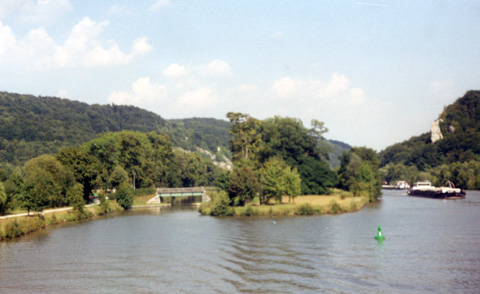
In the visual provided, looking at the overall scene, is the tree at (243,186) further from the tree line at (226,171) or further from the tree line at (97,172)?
the tree line at (97,172)

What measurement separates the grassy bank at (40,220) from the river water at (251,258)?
6.96 feet

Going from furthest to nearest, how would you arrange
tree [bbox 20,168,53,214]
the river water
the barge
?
1. the barge
2. tree [bbox 20,168,53,214]
3. the river water

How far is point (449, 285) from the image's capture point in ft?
119

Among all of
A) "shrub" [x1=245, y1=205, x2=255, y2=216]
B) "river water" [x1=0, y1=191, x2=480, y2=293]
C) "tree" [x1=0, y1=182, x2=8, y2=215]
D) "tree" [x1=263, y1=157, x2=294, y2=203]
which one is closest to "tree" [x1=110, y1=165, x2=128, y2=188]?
"tree" [x1=263, y1=157, x2=294, y2=203]

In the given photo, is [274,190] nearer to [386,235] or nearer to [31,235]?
[386,235]

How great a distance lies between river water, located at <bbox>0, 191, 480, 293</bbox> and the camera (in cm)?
3695

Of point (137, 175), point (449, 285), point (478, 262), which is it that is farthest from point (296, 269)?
point (137, 175)

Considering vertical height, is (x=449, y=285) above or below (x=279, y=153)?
below

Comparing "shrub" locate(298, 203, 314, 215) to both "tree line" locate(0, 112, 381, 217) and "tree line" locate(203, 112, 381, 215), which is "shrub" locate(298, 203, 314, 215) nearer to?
"tree line" locate(0, 112, 381, 217)

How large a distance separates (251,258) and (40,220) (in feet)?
135

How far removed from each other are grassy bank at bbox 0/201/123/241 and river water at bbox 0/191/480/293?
2122mm

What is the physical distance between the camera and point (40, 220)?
73938mm

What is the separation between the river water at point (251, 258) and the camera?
36953mm

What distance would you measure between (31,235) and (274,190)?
46.4 m
